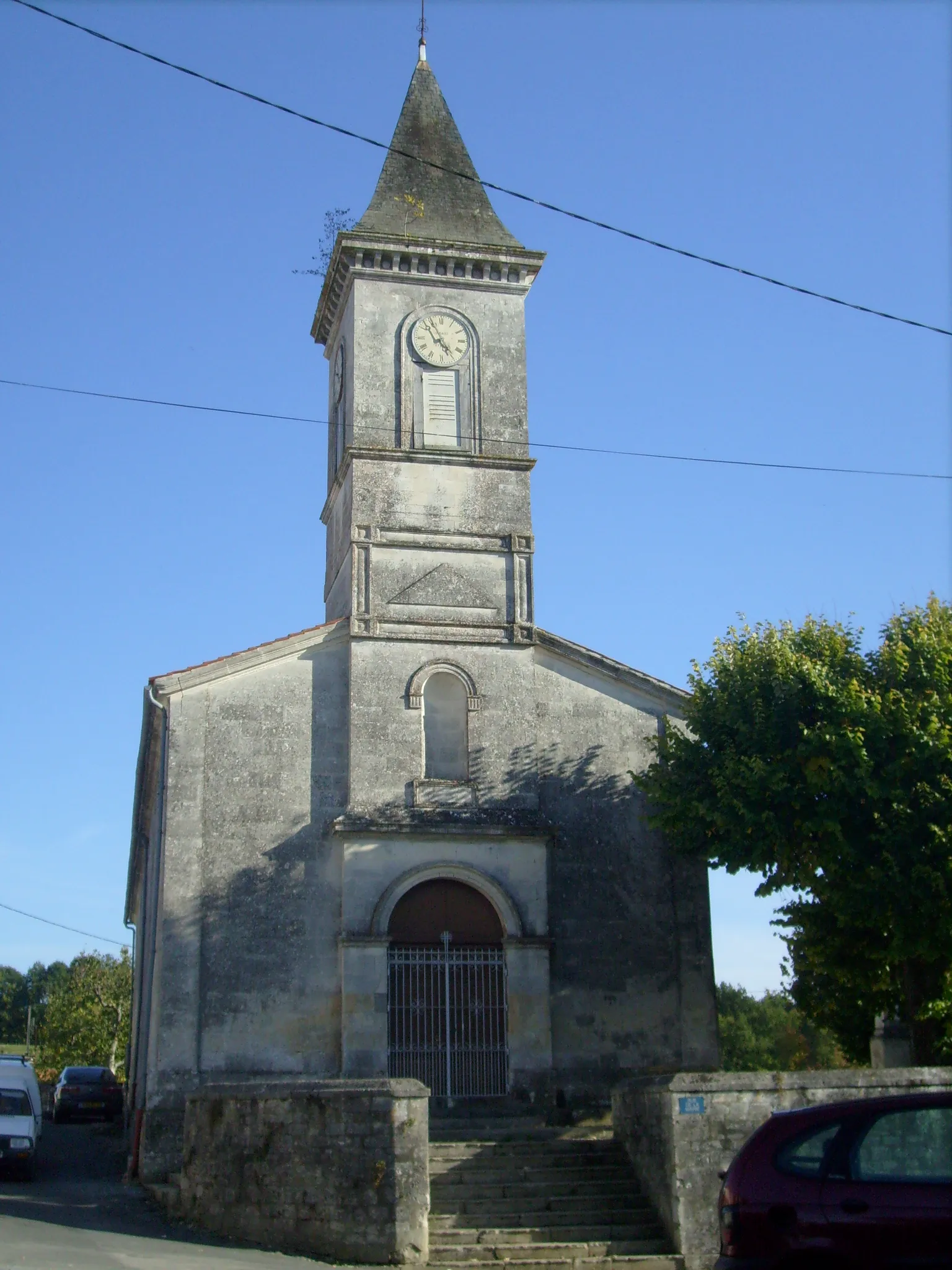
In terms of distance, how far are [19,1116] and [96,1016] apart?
30.5m

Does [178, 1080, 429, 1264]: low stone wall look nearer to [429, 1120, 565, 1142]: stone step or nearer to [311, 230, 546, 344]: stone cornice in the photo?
[429, 1120, 565, 1142]: stone step

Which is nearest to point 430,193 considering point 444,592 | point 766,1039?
point 444,592

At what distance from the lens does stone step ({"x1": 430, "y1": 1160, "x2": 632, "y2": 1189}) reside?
622 inches

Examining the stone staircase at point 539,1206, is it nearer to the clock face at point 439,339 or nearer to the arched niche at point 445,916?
the arched niche at point 445,916

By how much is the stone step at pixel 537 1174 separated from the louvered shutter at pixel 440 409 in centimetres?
1185

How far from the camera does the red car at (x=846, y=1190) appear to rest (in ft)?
27.7

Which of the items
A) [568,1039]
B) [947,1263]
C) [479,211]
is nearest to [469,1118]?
[568,1039]

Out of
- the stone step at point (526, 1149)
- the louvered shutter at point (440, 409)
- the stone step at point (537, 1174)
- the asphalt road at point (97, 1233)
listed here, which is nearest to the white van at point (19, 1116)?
the asphalt road at point (97, 1233)

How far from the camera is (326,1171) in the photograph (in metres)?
14.2

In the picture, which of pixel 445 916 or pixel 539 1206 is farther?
pixel 445 916

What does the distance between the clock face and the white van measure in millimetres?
13451

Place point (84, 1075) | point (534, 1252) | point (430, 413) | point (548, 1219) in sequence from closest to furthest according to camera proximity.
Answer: point (534, 1252) < point (548, 1219) < point (430, 413) < point (84, 1075)

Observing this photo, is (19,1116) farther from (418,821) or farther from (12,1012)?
(12,1012)

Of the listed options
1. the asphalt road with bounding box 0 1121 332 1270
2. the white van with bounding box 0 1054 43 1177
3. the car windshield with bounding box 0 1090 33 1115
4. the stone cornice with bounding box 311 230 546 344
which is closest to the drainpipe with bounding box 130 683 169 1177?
the asphalt road with bounding box 0 1121 332 1270
